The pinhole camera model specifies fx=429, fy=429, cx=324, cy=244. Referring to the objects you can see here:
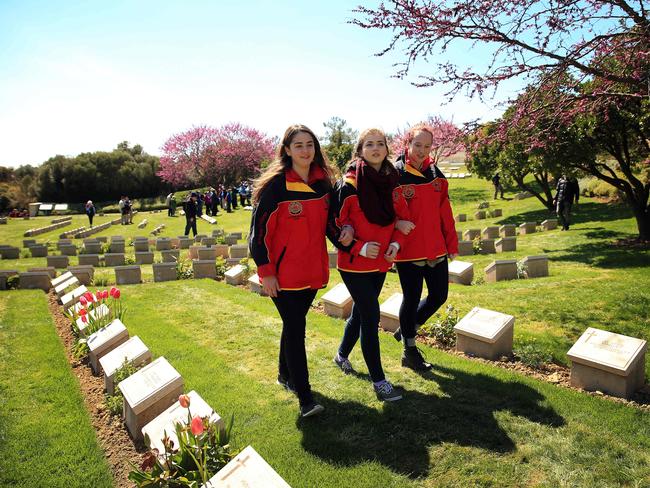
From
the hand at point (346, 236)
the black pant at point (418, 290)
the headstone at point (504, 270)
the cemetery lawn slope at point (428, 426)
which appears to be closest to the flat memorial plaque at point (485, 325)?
the cemetery lawn slope at point (428, 426)

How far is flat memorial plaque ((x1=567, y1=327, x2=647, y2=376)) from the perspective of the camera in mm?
3637

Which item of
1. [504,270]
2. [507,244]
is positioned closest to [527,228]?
[507,244]

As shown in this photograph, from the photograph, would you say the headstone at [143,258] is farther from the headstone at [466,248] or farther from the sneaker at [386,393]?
the sneaker at [386,393]

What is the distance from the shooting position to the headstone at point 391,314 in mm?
5508

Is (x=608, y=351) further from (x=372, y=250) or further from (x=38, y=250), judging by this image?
(x=38, y=250)

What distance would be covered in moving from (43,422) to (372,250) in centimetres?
331

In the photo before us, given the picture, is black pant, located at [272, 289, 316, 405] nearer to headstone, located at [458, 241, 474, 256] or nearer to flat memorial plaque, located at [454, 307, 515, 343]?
flat memorial plaque, located at [454, 307, 515, 343]

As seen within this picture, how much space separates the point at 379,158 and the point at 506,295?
4.34 m

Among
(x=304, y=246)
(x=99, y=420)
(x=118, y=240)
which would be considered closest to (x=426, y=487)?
(x=304, y=246)

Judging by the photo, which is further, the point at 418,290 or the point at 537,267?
the point at 537,267

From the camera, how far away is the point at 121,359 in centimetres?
434

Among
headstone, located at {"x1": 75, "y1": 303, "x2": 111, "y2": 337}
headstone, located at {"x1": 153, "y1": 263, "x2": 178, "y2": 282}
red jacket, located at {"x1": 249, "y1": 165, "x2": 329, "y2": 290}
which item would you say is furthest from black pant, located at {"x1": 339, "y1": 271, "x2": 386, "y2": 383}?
headstone, located at {"x1": 153, "y1": 263, "x2": 178, "y2": 282}

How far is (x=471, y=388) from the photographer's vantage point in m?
3.85

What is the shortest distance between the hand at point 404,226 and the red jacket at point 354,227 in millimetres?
84
